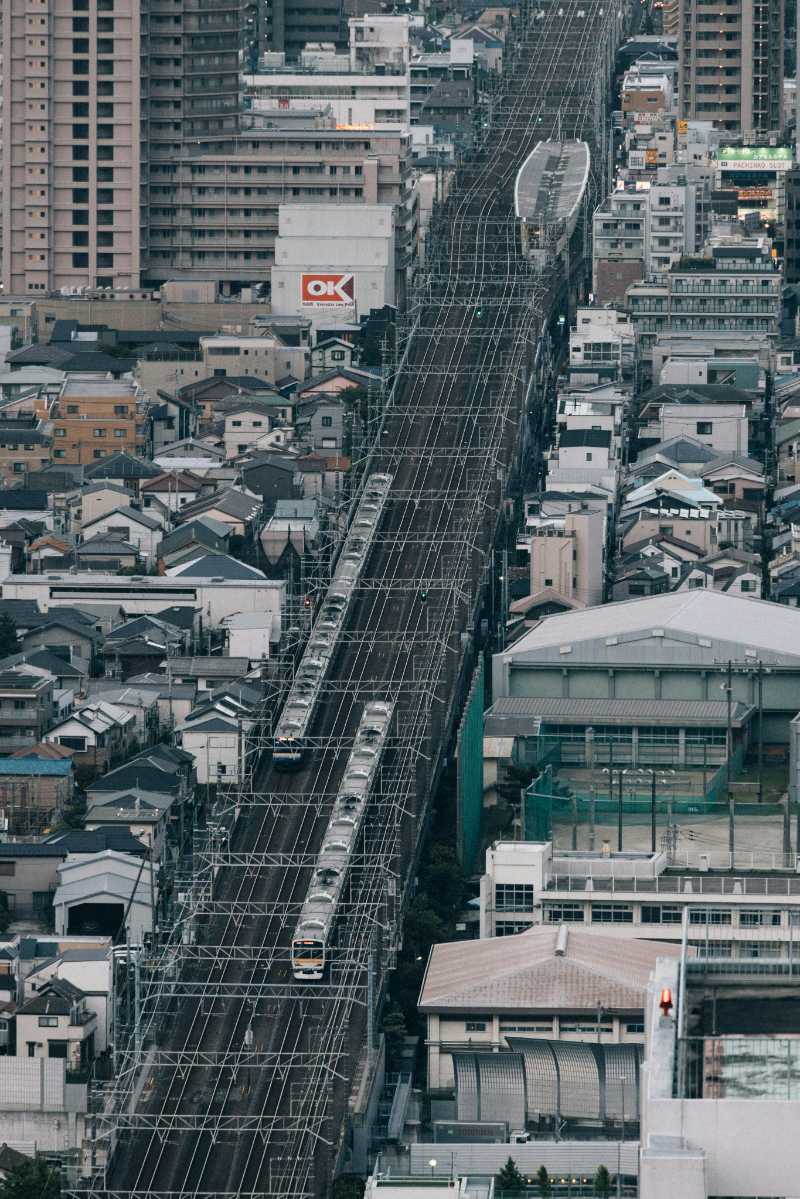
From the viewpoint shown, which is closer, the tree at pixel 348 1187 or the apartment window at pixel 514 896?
the tree at pixel 348 1187

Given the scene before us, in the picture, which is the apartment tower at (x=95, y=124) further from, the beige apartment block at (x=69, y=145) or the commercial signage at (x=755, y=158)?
the commercial signage at (x=755, y=158)

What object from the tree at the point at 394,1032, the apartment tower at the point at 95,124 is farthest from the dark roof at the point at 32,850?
the apartment tower at the point at 95,124

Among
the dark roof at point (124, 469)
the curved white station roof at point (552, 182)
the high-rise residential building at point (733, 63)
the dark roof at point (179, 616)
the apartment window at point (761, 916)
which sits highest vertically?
the high-rise residential building at point (733, 63)

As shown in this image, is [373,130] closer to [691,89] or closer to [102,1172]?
[691,89]

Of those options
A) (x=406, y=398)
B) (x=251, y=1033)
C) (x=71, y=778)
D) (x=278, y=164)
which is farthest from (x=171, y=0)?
(x=251, y=1033)

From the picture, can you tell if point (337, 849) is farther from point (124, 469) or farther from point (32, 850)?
point (124, 469)

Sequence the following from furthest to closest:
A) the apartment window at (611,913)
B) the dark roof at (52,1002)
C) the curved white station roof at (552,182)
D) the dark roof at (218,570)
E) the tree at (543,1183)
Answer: the curved white station roof at (552,182) < the dark roof at (218,570) < the apartment window at (611,913) < the dark roof at (52,1002) < the tree at (543,1183)

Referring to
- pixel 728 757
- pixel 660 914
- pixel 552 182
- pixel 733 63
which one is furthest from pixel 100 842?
pixel 733 63
